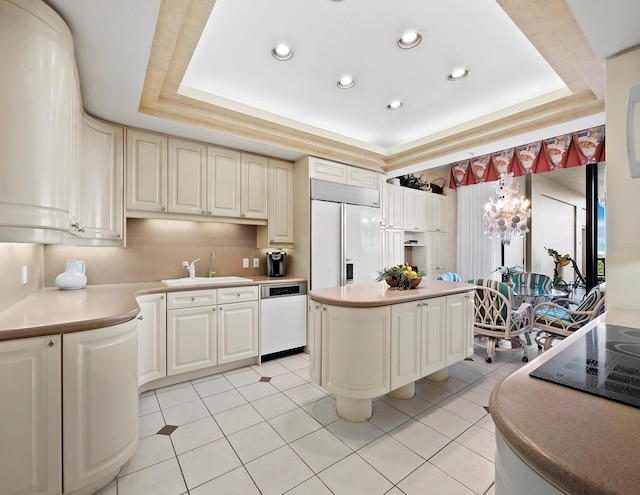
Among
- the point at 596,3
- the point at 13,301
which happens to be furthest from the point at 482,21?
the point at 13,301

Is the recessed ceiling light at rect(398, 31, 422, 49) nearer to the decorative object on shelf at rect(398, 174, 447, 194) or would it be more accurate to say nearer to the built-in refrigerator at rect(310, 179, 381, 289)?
the built-in refrigerator at rect(310, 179, 381, 289)

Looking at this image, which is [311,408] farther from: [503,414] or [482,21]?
[482,21]

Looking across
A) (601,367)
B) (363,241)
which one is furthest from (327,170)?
(601,367)

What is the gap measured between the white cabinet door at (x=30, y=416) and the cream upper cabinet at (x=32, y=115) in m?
0.53

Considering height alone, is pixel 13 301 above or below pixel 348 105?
below

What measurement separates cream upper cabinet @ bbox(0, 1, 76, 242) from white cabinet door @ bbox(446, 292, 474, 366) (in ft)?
9.06

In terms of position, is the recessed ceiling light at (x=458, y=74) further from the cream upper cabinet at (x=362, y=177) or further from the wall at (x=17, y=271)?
the wall at (x=17, y=271)

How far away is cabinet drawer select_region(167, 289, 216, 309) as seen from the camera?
9.14 feet

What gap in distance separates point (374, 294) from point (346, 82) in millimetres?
1866

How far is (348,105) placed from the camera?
316 cm

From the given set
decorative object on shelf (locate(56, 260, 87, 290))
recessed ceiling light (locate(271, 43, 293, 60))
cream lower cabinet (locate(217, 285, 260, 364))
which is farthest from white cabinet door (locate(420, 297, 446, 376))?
decorative object on shelf (locate(56, 260, 87, 290))

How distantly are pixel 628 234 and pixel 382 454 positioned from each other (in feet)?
6.40

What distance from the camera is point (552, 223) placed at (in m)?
6.64

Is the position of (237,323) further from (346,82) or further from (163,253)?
(346,82)
